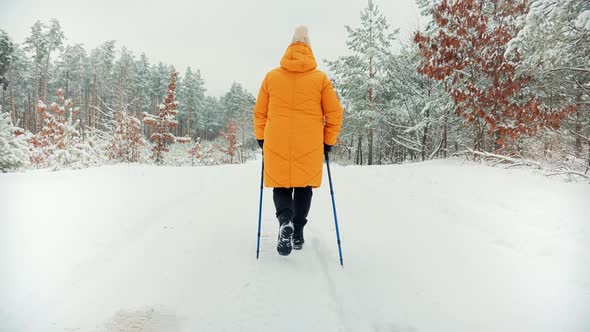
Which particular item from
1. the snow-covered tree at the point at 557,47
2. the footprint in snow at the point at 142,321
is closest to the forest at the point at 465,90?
the snow-covered tree at the point at 557,47

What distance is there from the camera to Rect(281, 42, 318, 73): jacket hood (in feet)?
9.10

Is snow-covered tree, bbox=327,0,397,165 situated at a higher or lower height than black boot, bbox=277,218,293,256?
higher

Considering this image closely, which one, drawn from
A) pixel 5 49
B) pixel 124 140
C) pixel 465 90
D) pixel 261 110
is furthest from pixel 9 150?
pixel 465 90

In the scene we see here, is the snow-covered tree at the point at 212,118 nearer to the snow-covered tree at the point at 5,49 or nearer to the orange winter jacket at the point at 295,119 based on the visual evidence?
the snow-covered tree at the point at 5,49

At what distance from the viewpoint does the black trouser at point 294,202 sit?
2881 millimetres

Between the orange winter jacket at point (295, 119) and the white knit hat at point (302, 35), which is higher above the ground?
the white knit hat at point (302, 35)

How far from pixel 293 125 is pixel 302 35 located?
38.4 inches

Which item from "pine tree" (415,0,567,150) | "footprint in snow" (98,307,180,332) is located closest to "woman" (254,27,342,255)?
"footprint in snow" (98,307,180,332)

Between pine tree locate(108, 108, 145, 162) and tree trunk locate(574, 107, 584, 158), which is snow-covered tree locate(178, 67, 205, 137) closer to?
pine tree locate(108, 108, 145, 162)

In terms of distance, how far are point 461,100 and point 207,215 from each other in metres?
7.47

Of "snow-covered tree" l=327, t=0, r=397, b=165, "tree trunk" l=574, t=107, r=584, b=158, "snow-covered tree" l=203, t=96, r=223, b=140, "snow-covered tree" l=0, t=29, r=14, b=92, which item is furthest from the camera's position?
"snow-covered tree" l=203, t=96, r=223, b=140

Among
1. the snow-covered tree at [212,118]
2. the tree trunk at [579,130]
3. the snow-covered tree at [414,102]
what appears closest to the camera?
the tree trunk at [579,130]

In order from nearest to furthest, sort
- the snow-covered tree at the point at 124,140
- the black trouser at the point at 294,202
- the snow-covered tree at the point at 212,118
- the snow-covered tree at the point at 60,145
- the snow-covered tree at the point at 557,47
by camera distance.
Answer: the black trouser at the point at 294,202 → the snow-covered tree at the point at 557,47 → the snow-covered tree at the point at 60,145 → the snow-covered tree at the point at 124,140 → the snow-covered tree at the point at 212,118

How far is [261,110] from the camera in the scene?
119 inches
